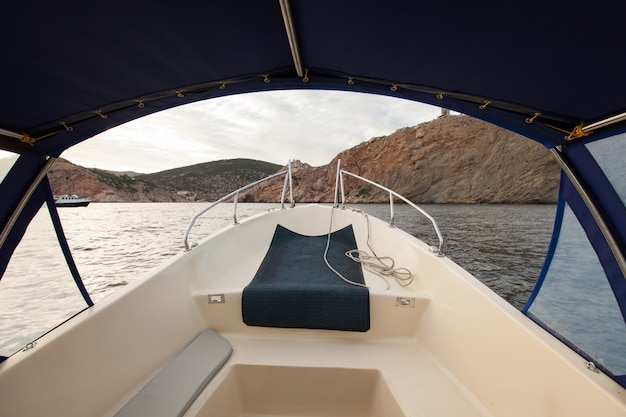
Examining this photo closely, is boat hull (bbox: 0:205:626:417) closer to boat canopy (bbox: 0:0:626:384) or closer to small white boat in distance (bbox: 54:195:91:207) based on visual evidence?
boat canopy (bbox: 0:0:626:384)

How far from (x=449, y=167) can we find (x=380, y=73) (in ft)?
101

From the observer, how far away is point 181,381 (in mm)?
1001

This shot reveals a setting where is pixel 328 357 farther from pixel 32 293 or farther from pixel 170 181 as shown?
pixel 170 181

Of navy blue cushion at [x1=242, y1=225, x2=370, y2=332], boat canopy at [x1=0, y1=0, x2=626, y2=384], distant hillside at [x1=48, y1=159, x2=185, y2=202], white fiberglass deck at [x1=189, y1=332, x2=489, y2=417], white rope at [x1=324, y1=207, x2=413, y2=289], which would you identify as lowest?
white fiberglass deck at [x1=189, y1=332, x2=489, y2=417]

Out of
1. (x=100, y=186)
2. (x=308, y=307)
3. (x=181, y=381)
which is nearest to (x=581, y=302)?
(x=308, y=307)

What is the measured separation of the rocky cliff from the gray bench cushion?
18494 mm

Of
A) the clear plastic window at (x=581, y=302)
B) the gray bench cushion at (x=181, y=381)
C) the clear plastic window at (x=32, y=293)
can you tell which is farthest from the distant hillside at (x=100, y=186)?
the clear plastic window at (x=581, y=302)

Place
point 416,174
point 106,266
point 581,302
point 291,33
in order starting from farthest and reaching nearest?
point 416,174 → point 106,266 → point 581,302 → point 291,33

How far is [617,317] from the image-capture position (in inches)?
34.1

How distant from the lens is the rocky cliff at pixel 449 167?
861 inches

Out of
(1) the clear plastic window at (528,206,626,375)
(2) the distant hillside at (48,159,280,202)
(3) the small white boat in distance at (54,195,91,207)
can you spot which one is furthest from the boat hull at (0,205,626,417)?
(3) the small white boat in distance at (54,195,91,207)

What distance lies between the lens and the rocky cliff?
71.8 feet

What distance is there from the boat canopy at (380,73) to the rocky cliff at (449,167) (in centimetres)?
1848

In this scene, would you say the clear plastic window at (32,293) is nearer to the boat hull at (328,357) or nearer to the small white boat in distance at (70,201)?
the boat hull at (328,357)
